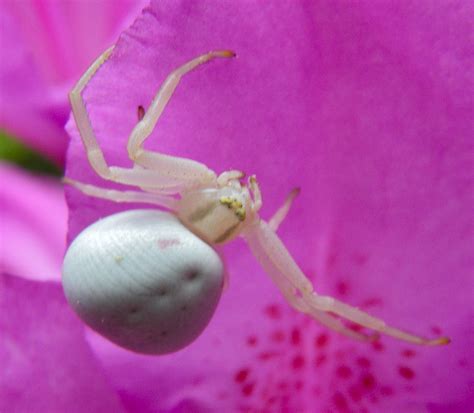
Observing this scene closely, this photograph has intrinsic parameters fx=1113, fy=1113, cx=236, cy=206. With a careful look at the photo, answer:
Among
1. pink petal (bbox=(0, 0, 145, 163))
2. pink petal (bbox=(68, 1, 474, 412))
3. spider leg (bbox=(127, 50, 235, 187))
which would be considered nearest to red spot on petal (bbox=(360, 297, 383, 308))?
pink petal (bbox=(68, 1, 474, 412))

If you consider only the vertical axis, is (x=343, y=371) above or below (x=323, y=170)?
below

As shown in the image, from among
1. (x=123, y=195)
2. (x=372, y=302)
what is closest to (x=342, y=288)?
(x=372, y=302)

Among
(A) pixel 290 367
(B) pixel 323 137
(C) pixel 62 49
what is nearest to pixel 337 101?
(B) pixel 323 137

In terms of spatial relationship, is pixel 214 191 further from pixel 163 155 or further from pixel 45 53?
pixel 45 53

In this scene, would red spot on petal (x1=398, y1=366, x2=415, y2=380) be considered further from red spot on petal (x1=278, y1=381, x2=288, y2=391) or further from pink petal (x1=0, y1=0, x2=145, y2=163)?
pink petal (x1=0, y1=0, x2=145, y2=163)

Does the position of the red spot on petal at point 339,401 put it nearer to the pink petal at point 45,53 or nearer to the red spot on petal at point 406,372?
the red spot on petal at point 406,372

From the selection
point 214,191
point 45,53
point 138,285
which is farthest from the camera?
point 45,53

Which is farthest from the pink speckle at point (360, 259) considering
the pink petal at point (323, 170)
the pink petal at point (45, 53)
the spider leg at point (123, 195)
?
the pink petal at point (45, 53)
